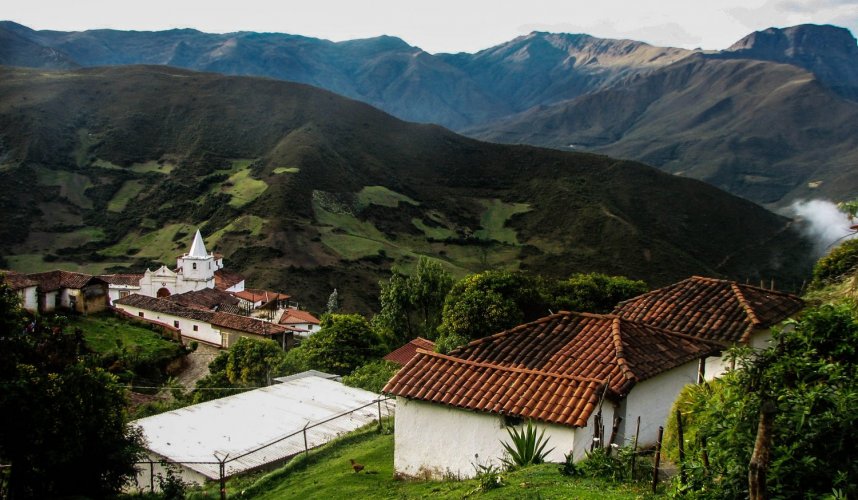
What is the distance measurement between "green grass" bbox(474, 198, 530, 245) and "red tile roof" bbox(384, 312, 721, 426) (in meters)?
96.5

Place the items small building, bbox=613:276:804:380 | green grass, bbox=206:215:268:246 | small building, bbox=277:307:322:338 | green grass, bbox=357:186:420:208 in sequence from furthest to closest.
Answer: green grass, bbox=357:186:420:208 → green grass, bbox=206:215:268:246 → small building, bbox=277:307:322:338 → small building, bbox=613:276:804:380

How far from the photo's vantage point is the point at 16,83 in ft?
442

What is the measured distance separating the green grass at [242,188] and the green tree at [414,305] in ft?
218

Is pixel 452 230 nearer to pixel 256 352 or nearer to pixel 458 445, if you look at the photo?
pixel 256 352

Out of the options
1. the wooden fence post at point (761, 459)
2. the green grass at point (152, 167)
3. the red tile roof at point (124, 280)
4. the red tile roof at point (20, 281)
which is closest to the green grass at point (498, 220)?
the green grass at point (152, 167)

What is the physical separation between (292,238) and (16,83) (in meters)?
83.8

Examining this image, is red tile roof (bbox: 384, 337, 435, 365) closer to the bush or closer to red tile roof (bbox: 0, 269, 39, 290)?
the bush

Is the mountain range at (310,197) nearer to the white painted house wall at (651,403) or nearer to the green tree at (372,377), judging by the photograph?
the green tree at (372,377)

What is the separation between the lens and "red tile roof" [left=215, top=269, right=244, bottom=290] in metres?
70.8

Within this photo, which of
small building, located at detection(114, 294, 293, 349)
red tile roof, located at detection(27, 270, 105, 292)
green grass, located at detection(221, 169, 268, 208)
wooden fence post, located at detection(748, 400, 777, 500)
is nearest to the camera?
wooden fence post, located at detection(748, 400, 777, 500)

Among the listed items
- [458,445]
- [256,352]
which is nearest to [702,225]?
[256,352]

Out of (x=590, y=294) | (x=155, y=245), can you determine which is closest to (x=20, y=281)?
(x=590, y=294)

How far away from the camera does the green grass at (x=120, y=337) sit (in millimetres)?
38156

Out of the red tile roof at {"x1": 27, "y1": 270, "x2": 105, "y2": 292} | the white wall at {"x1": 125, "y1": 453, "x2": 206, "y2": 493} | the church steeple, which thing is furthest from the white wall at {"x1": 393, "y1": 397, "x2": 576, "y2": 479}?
the church steeple
